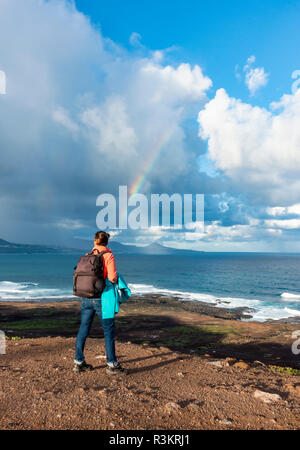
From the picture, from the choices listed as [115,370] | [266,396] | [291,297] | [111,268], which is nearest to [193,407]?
[266,396]

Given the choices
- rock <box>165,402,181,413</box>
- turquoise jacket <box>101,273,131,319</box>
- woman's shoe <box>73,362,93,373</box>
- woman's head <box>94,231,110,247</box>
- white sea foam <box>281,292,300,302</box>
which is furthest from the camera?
white sea foam <box>281,292,300,302</box>

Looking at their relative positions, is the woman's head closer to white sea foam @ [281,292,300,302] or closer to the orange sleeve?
the orange sleeve

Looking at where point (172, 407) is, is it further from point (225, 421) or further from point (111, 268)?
point (111, 268)

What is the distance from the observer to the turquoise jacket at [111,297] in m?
5.91

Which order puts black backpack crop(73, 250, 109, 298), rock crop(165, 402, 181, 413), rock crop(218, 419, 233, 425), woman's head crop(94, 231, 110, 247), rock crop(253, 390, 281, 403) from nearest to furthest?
rock crop(218, 419, 233, 425) < rock crop(165, 402, 181, 413) < rock crop(253, 390, 281, 403) < black backpack crop(73, 250, 109, 298) < woman's head crop(94, 231, 110, 247)

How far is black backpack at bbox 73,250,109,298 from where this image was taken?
19.0 feet

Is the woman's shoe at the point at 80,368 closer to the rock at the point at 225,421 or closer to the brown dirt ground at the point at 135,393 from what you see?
the brown dirt ground at the point at 135,393

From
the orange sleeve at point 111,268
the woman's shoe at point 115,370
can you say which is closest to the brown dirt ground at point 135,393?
the woman's shoe at point 115,370

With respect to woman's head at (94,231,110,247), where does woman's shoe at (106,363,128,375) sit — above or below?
below

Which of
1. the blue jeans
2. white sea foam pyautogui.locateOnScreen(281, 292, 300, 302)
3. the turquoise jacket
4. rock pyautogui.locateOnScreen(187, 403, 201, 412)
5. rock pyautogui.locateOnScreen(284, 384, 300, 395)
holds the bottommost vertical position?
white sea foam pyautogui.locateOnScreen(281, 292, 300, 302)

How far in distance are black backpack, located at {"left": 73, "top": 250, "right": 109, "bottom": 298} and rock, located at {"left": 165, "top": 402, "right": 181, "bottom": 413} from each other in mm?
2324

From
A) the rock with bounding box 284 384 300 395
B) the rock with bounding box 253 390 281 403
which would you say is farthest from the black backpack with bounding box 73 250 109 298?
the rock with bounding box 284 384 300 395

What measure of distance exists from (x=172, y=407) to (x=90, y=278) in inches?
104
